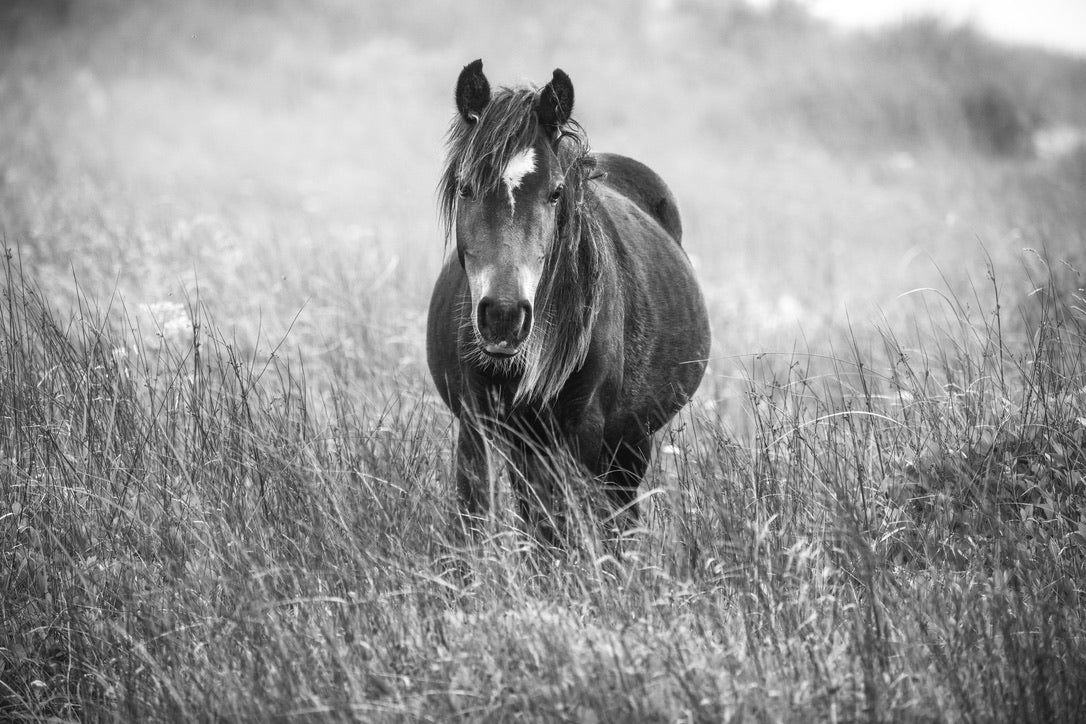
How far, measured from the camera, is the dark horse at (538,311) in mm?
2551

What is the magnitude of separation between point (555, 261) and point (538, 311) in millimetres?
180

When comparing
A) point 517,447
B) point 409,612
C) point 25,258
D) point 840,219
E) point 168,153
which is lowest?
point 409,612

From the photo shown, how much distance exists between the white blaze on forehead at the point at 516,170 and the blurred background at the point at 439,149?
5.68 feet

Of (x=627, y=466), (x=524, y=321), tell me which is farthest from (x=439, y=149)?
(x=524, y=321)

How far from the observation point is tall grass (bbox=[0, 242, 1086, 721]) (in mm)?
2059

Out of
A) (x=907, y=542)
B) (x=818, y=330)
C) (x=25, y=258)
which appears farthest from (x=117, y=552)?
(x=818, y=330)

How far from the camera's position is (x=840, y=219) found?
37.2 feet

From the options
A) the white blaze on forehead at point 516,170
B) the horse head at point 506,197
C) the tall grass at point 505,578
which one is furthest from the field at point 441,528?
the white blaze on forehead at point 516,170

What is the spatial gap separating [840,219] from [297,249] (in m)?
7.52

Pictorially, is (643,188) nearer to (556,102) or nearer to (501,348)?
(556,102)

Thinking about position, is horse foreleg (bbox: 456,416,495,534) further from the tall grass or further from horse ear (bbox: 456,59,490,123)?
horse ear (bbox: 456,59,490,123)

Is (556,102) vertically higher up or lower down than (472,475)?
higher up

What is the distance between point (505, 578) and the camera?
2494mm

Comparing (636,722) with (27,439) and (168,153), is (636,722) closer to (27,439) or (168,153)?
(27,439)
